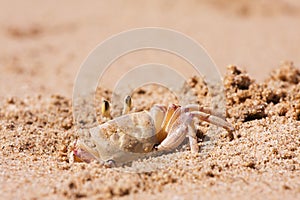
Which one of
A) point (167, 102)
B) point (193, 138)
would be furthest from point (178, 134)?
point (167, 102)

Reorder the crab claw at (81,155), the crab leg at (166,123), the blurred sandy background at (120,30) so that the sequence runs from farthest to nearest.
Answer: the blurred sandy background at (120,30), the crab leg at (166,123), the crab claw at (81,155)

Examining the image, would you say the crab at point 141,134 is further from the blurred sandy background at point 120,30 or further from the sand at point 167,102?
the blurred sandy background at point 120,30

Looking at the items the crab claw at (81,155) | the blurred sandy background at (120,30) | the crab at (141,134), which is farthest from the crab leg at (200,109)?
the blurred sandy background at (120,30)

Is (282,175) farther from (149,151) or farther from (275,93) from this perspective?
(275,93)

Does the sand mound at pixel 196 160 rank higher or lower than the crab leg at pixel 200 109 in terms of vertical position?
lower

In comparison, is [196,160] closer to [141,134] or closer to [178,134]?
[178,134]
